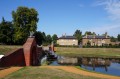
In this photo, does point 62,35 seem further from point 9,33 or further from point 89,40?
point 9,33

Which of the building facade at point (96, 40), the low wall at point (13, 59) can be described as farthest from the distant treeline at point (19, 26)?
the building facade at point (96, 40)

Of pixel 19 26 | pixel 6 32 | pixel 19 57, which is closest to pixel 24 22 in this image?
pixel 19 26

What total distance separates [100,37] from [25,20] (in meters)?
55.9

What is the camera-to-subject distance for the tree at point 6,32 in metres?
80.4

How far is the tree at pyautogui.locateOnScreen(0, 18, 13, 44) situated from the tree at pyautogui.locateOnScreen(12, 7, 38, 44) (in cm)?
329

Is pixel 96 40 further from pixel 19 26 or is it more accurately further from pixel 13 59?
pixel 13 59

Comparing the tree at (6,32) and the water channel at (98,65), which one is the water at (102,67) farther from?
the tree at (6,32)

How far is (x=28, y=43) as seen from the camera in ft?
102

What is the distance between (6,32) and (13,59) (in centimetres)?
5522

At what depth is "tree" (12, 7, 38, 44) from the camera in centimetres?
7686

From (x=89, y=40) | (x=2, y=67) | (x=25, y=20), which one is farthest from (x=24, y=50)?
(x=89, y=40)

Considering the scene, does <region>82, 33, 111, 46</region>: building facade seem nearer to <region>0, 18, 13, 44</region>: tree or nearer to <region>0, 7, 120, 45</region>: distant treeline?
<region>0, 7, 120, 45</region>: distant treeline

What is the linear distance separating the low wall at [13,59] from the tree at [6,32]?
5289cm

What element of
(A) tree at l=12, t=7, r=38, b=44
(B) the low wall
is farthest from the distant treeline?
(B) the low wall
